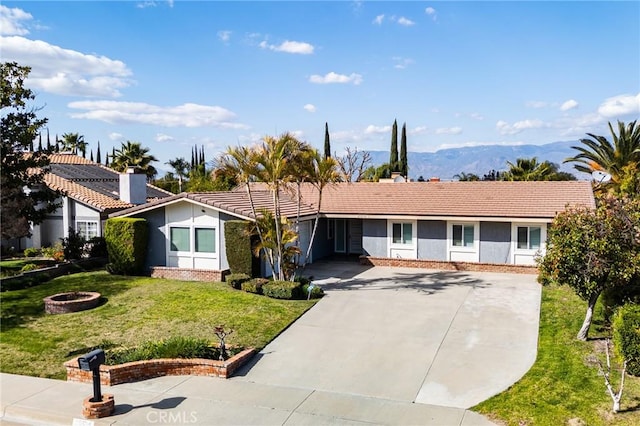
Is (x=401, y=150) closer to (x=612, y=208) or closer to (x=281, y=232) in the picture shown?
(x=281, y=232)

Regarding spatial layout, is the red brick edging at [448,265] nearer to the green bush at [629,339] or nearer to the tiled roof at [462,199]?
the tiled roof at [462,199]

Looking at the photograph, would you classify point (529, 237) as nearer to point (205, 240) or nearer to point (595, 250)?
point (595, 250)

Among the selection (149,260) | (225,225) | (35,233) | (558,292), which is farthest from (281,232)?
(35,233)

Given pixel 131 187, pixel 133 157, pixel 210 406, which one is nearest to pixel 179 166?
pixel 133 157

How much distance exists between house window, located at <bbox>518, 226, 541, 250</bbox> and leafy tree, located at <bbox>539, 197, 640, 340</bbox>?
10.00 metres

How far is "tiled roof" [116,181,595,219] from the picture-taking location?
72.5 feet

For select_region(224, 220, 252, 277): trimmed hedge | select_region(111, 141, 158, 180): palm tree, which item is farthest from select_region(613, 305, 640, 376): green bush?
Answer: select_region(111, 141, 158, 180): palm tree

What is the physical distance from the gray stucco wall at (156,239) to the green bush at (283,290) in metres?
6.35

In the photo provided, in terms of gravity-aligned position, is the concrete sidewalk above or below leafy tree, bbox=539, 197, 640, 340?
below

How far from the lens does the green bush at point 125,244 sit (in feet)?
68.9

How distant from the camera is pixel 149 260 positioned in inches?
866

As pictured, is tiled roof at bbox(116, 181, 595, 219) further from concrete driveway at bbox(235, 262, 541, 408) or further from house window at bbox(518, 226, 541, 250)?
concrete driveway at bbox(235, 262, 541, 408)

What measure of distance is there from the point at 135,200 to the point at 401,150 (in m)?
46.9

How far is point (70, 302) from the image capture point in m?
15.9
